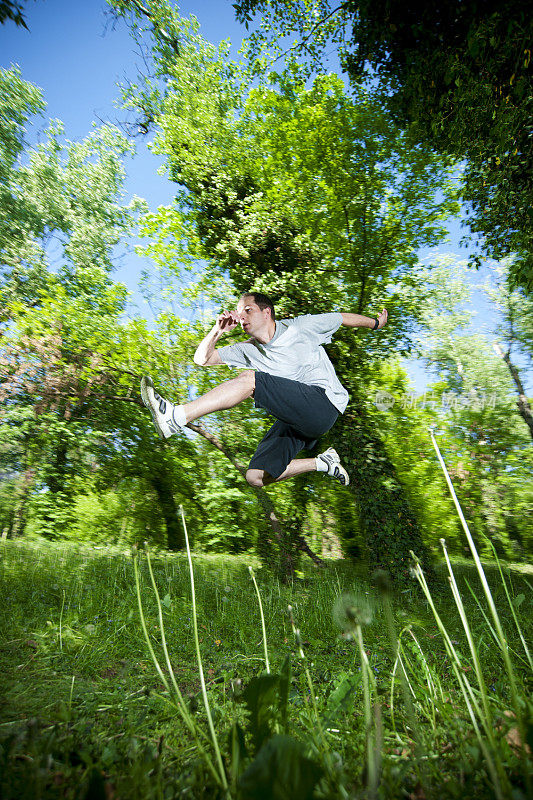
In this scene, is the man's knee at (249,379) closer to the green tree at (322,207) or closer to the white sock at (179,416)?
the white sock at (179,416)

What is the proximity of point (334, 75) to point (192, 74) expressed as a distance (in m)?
2.30

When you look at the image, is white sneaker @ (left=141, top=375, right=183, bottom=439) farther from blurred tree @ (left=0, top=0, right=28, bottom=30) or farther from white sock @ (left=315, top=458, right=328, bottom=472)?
blurred tree @ (left=0, top=0, right=28, bottom=30)

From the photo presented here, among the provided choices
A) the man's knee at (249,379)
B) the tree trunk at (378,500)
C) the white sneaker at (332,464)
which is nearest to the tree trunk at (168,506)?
the tree trunk at (378,500)

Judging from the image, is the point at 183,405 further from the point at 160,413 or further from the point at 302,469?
the point at 302,469

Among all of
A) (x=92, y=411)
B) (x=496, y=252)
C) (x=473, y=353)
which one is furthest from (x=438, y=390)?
(x=92, y=411)

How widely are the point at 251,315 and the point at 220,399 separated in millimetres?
693

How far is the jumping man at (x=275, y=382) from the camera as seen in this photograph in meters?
2.20

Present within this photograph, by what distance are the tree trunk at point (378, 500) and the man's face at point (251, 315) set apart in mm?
2431

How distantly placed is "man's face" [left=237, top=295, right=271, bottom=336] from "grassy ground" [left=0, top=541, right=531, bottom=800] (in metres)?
1.65

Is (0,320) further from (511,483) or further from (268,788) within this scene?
(511,483)

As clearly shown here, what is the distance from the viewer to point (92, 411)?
5848 millimetres

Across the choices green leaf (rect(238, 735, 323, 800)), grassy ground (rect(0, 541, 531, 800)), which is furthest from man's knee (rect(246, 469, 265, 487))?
green leaf (rect(238, 735, 323, 800))

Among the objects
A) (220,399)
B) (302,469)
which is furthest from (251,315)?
(302,469)

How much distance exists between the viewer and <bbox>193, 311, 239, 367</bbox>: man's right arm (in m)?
2.28
